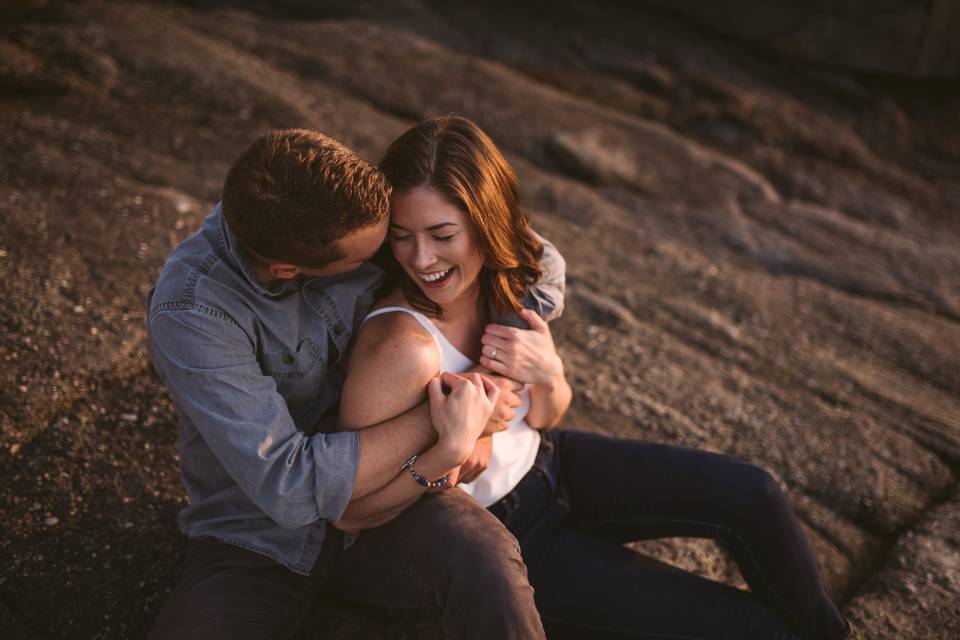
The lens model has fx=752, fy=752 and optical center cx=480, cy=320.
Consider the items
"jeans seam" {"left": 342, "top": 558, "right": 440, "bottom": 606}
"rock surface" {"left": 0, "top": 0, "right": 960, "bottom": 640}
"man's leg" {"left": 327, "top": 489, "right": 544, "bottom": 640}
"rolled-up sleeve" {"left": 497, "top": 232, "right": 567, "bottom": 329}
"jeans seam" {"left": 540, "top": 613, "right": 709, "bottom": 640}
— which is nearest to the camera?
"man's leg" {"left": 327, "top": 489, "right": 544, "bottom": 640}

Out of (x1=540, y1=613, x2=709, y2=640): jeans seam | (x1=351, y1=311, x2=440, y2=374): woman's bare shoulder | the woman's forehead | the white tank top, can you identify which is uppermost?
the woman's forehead

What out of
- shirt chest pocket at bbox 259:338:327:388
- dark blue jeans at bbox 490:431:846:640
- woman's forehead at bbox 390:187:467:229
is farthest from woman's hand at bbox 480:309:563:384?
shirt chest pocket at bbox 259:338:327:388

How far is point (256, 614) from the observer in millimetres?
2072

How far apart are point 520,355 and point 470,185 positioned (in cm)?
56

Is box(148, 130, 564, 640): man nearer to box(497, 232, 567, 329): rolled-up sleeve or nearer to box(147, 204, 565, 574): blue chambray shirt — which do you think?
box(147, 204, 565, 574): blue chambray shirt

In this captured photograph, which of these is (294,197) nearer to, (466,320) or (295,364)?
(295,364)

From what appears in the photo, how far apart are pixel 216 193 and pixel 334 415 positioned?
8.51ft

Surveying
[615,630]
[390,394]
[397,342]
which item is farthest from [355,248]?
[615,630]

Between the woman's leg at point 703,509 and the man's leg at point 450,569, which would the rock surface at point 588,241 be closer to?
the man's leg at point 450,569

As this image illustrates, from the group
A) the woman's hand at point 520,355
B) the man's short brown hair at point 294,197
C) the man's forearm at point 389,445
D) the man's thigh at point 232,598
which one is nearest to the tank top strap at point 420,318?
the woman's hand at point 520,355

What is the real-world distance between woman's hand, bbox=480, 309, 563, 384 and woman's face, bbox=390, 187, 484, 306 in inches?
7.7

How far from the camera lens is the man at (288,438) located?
1.95 metres

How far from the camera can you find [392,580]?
2.17 metres

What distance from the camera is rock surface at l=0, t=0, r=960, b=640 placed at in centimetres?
287
